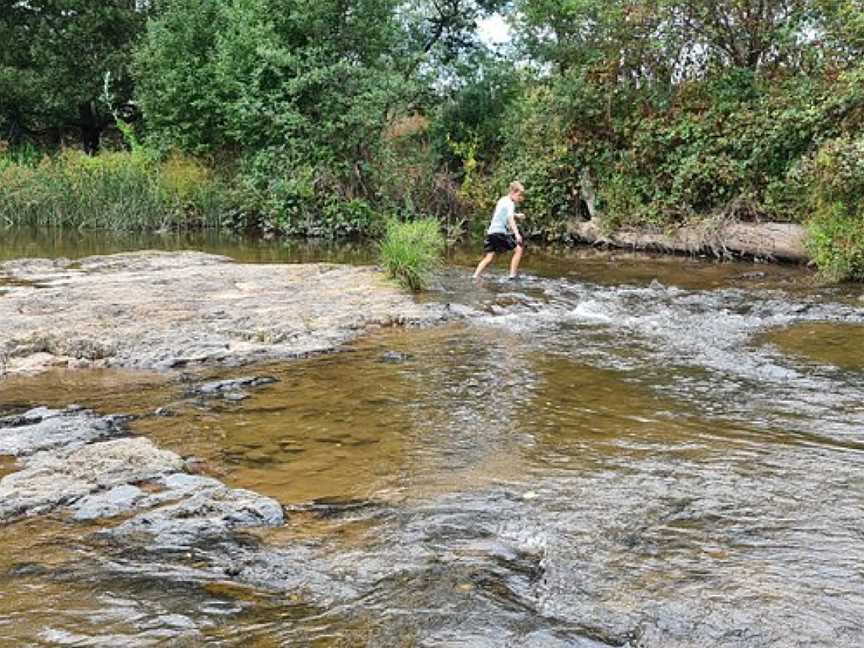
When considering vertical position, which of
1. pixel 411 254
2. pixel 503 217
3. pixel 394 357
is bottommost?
pixel 394 357

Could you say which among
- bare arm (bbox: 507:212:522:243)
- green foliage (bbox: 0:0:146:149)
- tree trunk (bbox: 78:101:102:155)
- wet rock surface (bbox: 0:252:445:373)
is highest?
green foliage (bbox: 0:0:146:149)

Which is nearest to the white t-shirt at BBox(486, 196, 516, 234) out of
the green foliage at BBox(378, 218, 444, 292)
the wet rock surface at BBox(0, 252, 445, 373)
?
the green foliage at BBox(378, 218, 444, 292)

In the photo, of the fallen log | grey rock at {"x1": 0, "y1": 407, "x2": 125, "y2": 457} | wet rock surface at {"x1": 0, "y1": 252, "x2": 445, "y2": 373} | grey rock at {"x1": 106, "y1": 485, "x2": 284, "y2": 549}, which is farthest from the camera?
the fallen log

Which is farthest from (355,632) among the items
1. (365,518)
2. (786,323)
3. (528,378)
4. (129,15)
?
(129,15)

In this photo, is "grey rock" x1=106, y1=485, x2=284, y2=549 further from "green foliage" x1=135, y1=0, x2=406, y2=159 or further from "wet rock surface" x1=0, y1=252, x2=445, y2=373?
"green foliage" x1=135, y1=0, x2=406, y2=159

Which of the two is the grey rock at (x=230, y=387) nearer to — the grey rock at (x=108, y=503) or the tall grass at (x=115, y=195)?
the grey rock at (x=108, y=503)

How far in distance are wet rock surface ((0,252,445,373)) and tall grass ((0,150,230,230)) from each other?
9355mm

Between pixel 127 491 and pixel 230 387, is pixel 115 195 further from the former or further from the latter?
pixel 127 491

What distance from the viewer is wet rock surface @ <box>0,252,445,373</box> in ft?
27.8

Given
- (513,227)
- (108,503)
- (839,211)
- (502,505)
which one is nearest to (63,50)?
(513,227)

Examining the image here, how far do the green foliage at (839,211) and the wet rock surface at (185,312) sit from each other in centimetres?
670

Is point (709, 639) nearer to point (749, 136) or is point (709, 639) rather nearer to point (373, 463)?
point (373, 463)

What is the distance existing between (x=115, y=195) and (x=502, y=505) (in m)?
21.4

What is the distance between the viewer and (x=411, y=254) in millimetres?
12328
